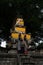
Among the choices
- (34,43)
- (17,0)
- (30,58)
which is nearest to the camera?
(30,58)

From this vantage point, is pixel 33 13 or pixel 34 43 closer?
pixel 34 43

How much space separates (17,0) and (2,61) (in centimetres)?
1300

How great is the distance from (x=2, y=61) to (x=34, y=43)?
6.76m

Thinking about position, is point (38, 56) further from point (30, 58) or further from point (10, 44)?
point (10, 44)

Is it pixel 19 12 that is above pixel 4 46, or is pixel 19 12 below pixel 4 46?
above

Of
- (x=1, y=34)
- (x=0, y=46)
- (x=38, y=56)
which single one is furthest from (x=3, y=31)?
(x=38, y=56)

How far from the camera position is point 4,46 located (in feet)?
74.1

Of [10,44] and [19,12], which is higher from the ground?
[19,12]

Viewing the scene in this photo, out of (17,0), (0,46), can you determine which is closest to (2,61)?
(0,46)

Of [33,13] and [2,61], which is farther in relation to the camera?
[33,13]

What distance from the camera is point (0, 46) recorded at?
2212 cm

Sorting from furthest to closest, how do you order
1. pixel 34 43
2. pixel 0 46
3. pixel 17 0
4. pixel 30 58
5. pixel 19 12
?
pixel 19 12 < pixel 17 0 < pixel 34 43 < pixel 0 46 < pixel 30 58

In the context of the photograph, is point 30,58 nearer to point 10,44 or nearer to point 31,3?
point 10,44

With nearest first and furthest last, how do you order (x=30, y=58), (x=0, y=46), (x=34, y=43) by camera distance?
1. (x=30, y=58)
2. (x=0, y=46)
3. (x=34, y=43)
